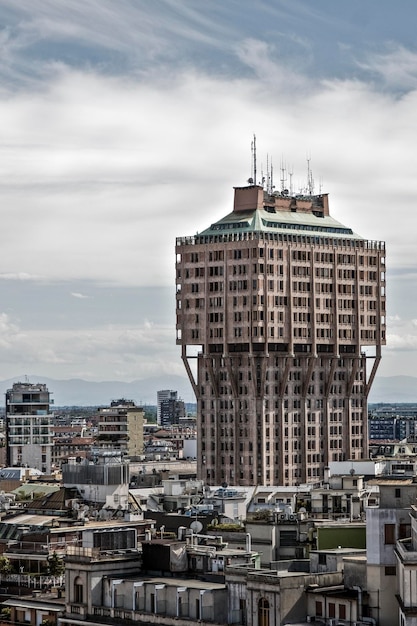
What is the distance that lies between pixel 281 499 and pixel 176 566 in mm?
85407

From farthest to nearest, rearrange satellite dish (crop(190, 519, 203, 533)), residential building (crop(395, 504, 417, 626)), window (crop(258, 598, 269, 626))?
1. satellite dish (crop(190, 519, 203, 533))
2. window (crop(258, 598, 269, 626))
3. residential building (crop(395, 504, 417, 626))

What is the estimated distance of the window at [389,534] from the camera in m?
100

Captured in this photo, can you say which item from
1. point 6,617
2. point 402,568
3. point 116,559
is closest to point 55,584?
point 6,617

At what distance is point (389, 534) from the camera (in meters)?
101

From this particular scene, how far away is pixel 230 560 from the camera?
113375 mm

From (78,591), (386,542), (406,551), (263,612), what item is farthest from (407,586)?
(78,591)

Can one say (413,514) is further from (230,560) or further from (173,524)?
(173,524)

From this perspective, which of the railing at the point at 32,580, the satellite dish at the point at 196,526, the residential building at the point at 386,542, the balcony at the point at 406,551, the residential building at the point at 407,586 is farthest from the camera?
the satellite dish at the point at 196,526

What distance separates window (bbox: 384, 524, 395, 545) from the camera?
100 m

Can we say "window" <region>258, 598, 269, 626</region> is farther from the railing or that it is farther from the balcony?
the railing

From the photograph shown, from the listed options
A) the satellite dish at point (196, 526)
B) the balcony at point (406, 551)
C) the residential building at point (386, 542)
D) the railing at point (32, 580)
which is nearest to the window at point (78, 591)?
the residential building at point (386, 542)

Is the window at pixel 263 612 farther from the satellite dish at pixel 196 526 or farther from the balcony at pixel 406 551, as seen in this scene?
the satellite dish at pixel 196 526

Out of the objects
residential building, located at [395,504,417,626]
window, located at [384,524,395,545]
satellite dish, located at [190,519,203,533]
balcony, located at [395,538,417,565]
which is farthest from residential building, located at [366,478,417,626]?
satellite dish, located at [190,519,203,533]

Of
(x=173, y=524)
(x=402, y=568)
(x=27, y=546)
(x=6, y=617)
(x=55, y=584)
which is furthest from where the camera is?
(x=173, y=524)
